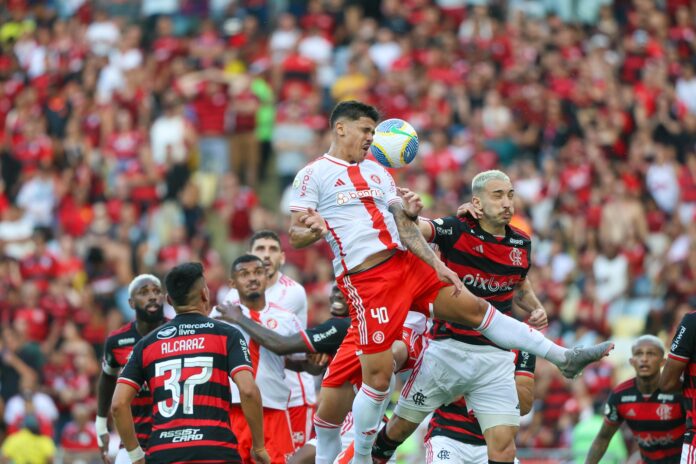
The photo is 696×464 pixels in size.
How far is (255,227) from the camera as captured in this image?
24438 mm

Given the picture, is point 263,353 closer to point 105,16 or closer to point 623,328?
point 623,328

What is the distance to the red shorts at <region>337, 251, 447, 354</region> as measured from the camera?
11.4m

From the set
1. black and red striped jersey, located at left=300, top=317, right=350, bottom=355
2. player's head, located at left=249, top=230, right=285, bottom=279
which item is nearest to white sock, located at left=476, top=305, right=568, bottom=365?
black and red striped jersey, located at left=300, top=317, right=350, bottom=355

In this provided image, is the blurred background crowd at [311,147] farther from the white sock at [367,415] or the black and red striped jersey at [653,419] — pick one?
the white sock at [367,415]

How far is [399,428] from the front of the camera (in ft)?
40.0

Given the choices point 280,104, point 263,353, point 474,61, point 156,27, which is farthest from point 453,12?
point 263,353

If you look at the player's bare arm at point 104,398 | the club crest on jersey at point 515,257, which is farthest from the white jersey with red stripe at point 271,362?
the club crest on jersey at point 515,257

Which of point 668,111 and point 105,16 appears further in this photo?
point 105,16

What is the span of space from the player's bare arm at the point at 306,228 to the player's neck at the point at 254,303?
238cm

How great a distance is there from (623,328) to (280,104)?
28.6ft

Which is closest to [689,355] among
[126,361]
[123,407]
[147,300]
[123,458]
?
[123,407]

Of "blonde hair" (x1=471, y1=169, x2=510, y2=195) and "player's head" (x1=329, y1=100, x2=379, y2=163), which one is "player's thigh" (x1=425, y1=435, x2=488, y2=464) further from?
"player's head" (x1=329, y1=100, x2=379, y2=163)

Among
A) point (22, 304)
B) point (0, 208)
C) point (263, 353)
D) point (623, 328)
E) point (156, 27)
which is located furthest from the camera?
point (156, 27)

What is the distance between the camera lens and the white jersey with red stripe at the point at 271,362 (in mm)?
13609
